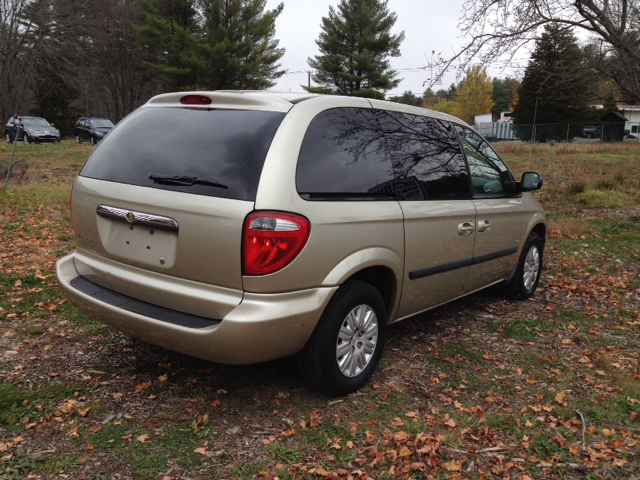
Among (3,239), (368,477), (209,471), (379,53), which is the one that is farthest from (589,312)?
(379,53)

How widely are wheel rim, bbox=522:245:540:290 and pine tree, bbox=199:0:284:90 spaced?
96.8 feet

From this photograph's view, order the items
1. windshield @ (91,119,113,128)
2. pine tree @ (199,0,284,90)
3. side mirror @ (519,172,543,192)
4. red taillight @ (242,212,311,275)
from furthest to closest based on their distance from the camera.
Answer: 1. pine tree @ (199,0,284,90)
2. windshield @ (91,119,113,128)
3. side mirror @ (519,172,543,192)
4. red taillight @ (242,212,311,275)

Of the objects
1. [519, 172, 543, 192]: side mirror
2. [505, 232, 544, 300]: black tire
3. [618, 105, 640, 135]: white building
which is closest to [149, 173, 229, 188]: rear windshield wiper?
[519, 172, 543, 192]: side mirror

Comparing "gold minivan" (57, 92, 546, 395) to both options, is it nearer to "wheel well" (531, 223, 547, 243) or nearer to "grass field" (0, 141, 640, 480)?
"grass field" (0, 141, 640, 480)

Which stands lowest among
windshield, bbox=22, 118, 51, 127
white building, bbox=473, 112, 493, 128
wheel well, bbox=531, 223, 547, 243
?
wheel well, bbox=531, 223, 547, 243

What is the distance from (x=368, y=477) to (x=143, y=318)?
1.43m

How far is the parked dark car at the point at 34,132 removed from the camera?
88.8ft

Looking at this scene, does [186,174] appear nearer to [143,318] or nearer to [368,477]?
[143,318]

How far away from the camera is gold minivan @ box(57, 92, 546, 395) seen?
274 cm

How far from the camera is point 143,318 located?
2.92 m

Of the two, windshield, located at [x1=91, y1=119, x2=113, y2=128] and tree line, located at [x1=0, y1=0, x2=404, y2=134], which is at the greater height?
tree line, located at [x1=0, y1=0, x2=404, y2=134]

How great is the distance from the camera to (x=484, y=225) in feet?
14.3

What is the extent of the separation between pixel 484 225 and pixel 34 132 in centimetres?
2822

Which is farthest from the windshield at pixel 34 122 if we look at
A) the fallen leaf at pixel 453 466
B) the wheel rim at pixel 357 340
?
the fallen leaf at pixel 453 466
